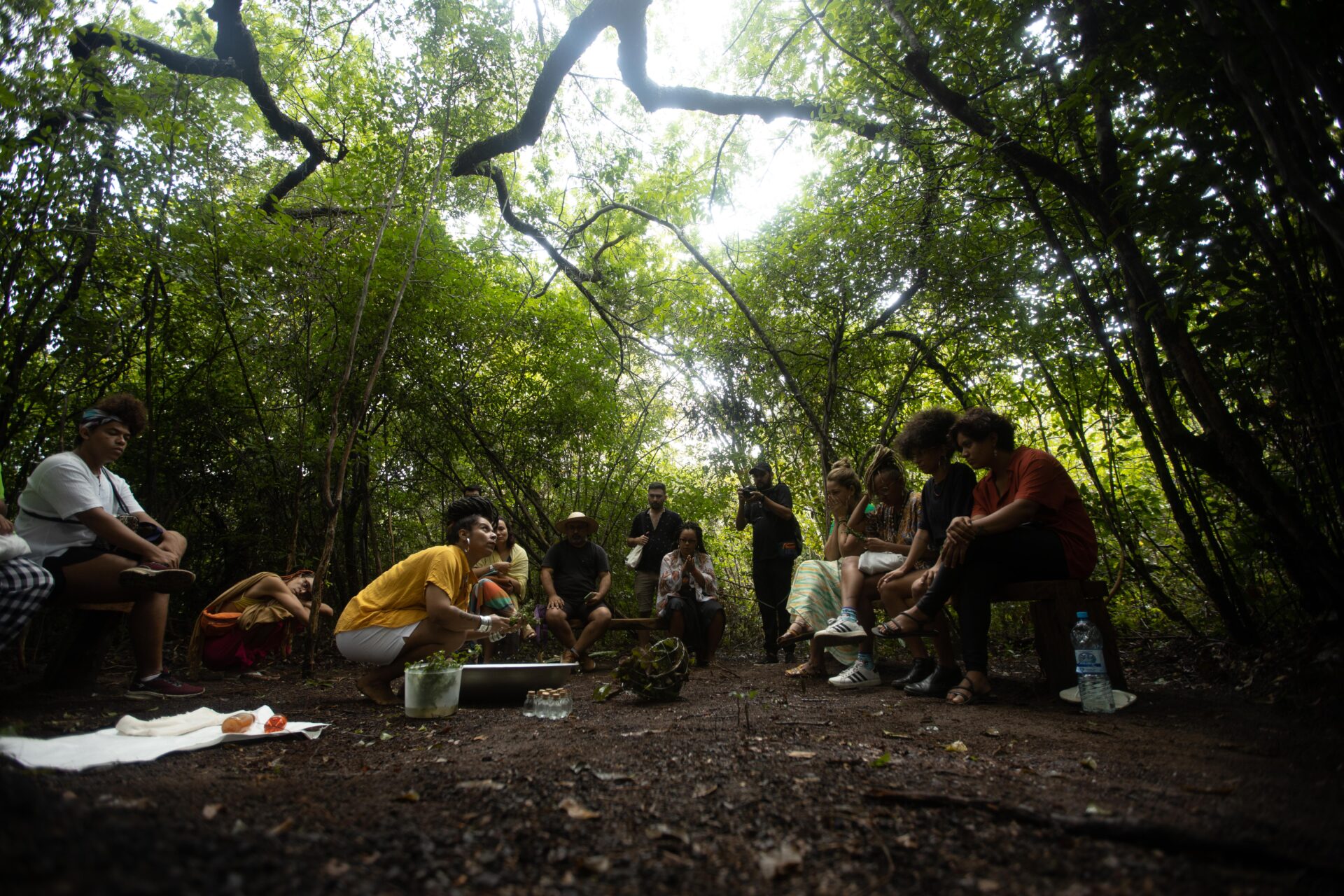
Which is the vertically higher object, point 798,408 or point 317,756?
point 798,408

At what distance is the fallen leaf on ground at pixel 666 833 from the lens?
1301 mm

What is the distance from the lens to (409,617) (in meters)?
3.29

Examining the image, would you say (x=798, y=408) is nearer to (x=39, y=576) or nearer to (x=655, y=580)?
(x=655, y=580)

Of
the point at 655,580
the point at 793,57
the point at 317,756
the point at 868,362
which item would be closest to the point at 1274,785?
the point at 317,756

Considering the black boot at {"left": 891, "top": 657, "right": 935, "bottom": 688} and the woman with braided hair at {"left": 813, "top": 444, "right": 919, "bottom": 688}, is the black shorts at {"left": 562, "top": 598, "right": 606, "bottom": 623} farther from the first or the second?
the black boot at {"left": 891, "top": 657, "right": 935, "bottom": 688}

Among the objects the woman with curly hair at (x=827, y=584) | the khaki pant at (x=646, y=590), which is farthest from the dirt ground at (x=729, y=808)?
the khaki pant at (x=646, y=590)

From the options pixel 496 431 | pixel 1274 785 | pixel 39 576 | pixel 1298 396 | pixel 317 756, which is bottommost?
pixel 317 756

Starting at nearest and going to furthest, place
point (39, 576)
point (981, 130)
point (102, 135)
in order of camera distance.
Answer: point (39, 576) → point (981, 130) → point (102, 135)

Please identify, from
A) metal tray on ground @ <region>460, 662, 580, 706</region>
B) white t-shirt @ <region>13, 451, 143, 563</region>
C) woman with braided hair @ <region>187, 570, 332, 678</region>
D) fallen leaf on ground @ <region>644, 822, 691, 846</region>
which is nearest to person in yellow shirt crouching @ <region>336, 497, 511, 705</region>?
metal tray on ground @ <region>460, 662, 580, 706</region>

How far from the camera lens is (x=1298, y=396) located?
2369 millimetres

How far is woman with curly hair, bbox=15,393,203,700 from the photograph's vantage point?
9.46ft

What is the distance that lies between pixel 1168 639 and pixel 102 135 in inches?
273

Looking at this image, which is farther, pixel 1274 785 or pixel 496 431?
pixel 496 431

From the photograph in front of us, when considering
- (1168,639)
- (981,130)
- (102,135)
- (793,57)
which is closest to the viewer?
(981,130)
